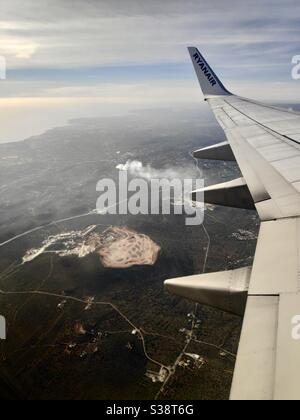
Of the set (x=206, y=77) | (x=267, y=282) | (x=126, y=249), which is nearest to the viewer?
(x=267, y=282)

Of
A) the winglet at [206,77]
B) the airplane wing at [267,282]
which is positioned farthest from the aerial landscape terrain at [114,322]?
the airplane wing at [267,282]

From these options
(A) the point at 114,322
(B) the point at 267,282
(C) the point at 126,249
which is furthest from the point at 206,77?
(C) the point at 126,249

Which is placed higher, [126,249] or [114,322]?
[126,249]

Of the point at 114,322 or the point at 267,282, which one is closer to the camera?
the point at 267,282

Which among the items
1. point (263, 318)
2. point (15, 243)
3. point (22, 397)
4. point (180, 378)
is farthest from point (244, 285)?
point (15, 243)

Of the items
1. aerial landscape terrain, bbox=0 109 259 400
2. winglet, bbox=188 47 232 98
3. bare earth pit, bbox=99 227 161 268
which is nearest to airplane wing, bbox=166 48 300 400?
winglet, bbox=188 47 232 98

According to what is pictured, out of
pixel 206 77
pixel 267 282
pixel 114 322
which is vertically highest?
pixel 206 77

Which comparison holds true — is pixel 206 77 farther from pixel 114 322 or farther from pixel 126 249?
pixel 126 249
